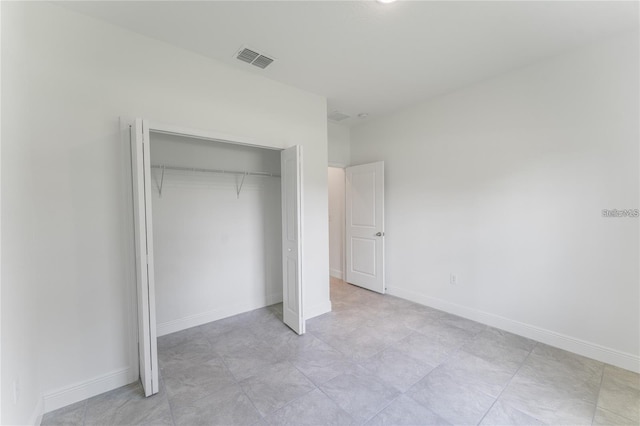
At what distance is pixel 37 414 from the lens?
5.64 feet

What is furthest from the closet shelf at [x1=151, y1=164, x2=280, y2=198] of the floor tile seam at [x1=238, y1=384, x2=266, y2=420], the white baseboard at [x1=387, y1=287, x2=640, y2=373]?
the white baseboard at [x1=387, y1=287, x2=640, y2=373]

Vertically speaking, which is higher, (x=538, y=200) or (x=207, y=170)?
(x=207, y=170)

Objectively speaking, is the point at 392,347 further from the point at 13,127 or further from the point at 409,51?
the point at 13,127

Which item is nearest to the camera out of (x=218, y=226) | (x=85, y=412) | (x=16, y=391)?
(x=16, y=391)

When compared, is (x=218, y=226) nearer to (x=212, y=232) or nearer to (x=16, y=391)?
(x=212, y=232)

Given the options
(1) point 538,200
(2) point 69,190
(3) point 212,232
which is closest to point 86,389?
(2) point 69,190

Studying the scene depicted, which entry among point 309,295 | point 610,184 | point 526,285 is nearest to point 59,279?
point 309,295

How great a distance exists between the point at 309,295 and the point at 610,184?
3276 mm

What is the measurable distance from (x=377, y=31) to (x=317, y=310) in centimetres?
319

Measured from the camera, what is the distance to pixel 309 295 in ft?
11.3

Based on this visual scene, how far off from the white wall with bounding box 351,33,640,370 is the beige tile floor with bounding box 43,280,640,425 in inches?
16.1

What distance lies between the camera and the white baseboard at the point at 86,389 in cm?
188

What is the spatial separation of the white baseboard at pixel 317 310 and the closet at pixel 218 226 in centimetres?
35

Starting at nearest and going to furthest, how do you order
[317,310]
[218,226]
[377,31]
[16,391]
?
1. [16,391]
2. [377,31]
3. [218,226]
4. [317,310]
